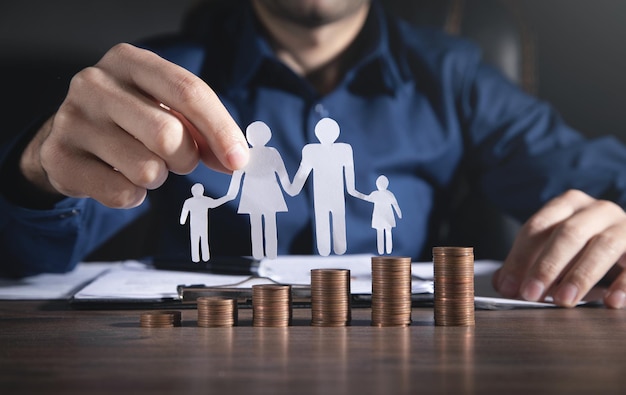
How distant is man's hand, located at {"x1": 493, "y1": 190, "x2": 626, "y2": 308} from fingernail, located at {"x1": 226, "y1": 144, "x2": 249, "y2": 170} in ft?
1.38

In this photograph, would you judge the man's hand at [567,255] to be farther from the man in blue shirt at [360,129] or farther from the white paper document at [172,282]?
the man in blue shirt at [360,129]

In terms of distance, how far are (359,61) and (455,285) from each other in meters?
1.24

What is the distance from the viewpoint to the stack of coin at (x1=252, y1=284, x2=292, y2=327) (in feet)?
2.62

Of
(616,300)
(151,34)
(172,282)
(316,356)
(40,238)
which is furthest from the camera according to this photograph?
(151,34)

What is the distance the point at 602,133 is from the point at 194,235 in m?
1.76

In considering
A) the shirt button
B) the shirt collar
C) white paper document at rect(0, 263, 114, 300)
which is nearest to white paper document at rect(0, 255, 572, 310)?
white paper document at rect(0, 263, 114, 300)

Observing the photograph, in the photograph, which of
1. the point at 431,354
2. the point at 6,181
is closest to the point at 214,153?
the point at 431,354

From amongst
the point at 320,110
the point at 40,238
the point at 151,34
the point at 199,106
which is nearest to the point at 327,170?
the point at 199,106

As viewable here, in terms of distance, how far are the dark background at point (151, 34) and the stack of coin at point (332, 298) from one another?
53.4 inches

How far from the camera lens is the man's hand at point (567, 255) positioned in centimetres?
93

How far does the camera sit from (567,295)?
3.01 ft

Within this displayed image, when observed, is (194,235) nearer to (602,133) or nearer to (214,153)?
(214,153)

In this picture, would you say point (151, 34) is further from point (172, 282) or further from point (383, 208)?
point (383, 208)

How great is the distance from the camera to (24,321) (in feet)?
2.71
